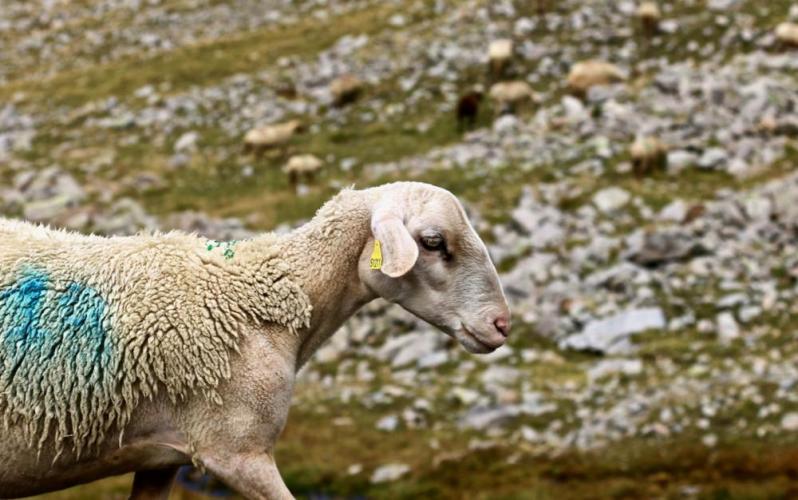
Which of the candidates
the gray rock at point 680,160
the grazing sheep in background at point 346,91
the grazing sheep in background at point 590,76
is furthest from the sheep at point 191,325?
the grazing sheep in background at point 346,91

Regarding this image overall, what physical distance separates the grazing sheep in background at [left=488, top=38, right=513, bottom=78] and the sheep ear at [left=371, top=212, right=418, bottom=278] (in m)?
33.8

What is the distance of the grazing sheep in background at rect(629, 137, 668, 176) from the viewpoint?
29438mm

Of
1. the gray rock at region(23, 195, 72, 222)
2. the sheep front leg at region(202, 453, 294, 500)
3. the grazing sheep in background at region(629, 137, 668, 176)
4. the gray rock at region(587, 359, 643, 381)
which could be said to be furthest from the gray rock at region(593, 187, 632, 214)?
the sheep front leg at region(202, 453, 294, 500)

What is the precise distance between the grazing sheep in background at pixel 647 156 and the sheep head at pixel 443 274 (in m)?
23.1

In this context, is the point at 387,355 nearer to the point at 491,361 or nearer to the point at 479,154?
the point at 491,361

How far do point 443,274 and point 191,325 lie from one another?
4.81 ft

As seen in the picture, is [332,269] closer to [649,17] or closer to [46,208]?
[46,208]

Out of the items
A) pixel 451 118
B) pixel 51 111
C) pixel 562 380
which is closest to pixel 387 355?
pixel 562 380

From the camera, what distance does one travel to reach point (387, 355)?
23.7 meters

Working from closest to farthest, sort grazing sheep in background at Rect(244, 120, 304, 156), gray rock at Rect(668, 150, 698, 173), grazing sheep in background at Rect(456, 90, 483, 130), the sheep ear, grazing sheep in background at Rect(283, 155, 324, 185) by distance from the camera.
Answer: the sheep ear → gray rock at Rect(668, 150, 698, 173) → grazing sheep in background at Rect(283, 155, 324, 185) → grazing sheep in background at Rect(456, 90, 483, 130) → grazing sheep in background at Rect(244, 120, 304, 156)

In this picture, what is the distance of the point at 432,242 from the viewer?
685 centimetres

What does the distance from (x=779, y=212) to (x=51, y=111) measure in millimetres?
32289

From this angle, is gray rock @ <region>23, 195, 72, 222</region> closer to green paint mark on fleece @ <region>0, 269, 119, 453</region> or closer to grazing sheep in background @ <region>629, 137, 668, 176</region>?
grazing sheep in background @ <region>629, 137, 668, 176</region>

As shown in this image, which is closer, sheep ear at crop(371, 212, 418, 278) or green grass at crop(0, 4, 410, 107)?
sheep ear at crop(371, 212, 418, 278)
